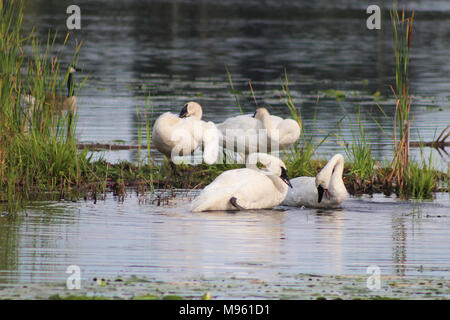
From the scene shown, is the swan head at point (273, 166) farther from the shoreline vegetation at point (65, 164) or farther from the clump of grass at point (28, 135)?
the clump of grass at point (28, 135)

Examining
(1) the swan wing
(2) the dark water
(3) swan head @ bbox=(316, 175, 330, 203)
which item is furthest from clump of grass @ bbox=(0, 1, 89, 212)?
(3) swan head @ bbox=(316, 175, 330, 203)

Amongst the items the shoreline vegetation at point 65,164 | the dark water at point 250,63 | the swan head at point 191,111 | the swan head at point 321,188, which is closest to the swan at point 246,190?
the swan head at point 321,188

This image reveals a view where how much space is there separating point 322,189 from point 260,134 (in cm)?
308

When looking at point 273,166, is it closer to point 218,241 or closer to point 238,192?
point 238,192

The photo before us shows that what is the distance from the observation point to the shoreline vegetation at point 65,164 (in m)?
11.4

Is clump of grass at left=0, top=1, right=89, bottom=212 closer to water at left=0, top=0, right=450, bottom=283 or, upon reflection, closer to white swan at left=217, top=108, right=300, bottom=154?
water at left=0, top=0, right=450, bottom=283

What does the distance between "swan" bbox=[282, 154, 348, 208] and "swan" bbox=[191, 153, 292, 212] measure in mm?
210

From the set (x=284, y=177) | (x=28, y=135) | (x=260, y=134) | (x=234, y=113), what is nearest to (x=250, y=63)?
(x=234, y=113)

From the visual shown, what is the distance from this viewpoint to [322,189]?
11.8 m

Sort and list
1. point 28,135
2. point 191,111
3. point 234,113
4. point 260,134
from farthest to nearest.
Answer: point 234,113 < point 191,111 < point 260,134 < point 28,135

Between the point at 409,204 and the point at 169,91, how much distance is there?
12.8 meters

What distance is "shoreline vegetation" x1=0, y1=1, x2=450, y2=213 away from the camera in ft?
37.2

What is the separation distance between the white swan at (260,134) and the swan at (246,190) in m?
2.26
